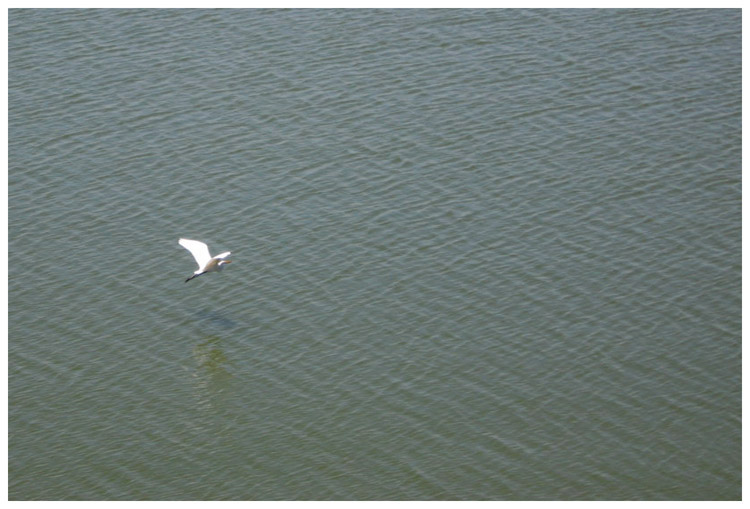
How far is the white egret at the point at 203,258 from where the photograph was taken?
47125mm

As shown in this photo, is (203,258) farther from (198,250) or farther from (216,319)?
(216,319)

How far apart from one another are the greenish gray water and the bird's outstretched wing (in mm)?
1611

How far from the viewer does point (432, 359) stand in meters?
45.6

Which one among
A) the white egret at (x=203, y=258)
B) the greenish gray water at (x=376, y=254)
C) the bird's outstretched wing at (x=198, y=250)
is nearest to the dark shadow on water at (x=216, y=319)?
the greenish gray water at (x=376, y=254)

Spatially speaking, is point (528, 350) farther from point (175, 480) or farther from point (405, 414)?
point (175, 480)

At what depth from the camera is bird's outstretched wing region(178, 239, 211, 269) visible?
4766 cm

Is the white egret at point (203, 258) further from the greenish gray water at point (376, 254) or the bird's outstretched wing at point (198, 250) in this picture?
the greenish gray water at point (376, 254)

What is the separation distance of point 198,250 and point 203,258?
1.49ft

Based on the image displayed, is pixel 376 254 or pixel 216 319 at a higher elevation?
pixel 376 254

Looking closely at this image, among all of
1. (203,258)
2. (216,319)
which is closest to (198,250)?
(203,258)

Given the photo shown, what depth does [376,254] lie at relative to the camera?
50344 millimetres

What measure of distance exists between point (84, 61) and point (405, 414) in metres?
25.3

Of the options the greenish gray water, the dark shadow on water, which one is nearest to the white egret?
the dark shadow on water
